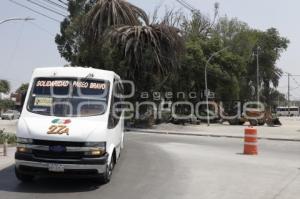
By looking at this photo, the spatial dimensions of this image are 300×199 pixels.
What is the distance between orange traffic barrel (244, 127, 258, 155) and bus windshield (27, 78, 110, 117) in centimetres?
751

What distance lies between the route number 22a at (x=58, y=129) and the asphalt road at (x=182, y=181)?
120 centimetres

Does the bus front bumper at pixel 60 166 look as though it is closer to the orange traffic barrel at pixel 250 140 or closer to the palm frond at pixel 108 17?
the orange traffic barrel at pixel 250 140

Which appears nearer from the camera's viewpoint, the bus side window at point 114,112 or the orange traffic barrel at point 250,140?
the bus side window at point 114,112

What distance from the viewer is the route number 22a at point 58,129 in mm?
11102

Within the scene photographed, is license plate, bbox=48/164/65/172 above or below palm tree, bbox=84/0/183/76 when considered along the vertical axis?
below

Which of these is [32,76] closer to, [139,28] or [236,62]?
[139,28]

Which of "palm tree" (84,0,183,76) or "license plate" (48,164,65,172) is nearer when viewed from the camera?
"license plate" (48,164,65,172)

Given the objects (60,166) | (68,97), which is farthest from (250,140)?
(60,166)

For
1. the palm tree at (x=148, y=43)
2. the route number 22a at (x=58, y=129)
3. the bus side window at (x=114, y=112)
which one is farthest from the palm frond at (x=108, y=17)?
the route number 22a at (x=58, y=129)

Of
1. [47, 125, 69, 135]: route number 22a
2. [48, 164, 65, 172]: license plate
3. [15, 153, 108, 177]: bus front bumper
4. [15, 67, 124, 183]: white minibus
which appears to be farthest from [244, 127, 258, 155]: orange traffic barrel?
[48, 164, 65, 172]: license plate

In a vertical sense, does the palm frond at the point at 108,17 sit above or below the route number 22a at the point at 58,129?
above

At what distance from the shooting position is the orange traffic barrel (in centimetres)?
1873

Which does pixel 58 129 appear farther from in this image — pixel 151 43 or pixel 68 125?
pixel 151 43

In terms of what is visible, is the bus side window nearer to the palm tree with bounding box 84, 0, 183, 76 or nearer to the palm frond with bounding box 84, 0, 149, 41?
the palm tree with bounding box 84, 0, 183, 76
